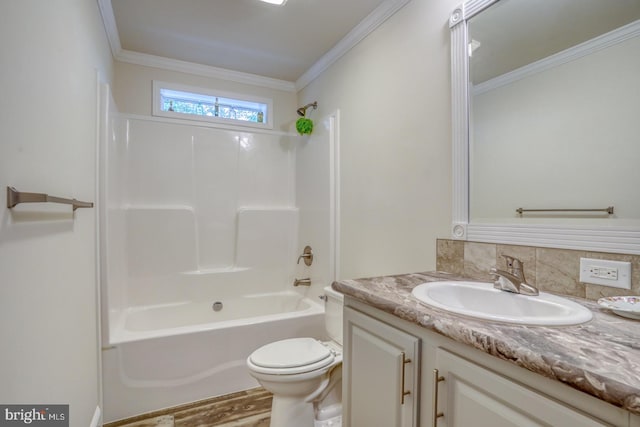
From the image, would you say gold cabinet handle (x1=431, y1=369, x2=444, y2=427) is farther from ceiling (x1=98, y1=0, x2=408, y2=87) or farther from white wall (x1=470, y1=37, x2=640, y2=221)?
ceiling (x1=98, y1=0, x2=408, y2=87)

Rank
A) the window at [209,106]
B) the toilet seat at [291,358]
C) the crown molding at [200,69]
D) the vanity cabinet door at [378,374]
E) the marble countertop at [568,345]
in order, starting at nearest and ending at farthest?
the marble countertop at [568,345], the vanity cabinet door at [378,374], the toilet seat at [291,358], the crown molding at [200,69], the window at [209,106]

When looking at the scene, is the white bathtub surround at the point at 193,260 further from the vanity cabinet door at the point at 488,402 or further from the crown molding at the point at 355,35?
the vanity cabinet door at the point at 488,402

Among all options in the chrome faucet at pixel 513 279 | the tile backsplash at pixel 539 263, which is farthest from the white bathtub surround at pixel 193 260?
the chrome faucet at pixel 513 279

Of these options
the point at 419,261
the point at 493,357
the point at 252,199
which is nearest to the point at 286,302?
the point at 252,199

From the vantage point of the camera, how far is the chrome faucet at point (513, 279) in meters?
1.10

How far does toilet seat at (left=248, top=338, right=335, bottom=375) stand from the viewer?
1568 millimetres

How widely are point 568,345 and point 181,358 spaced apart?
2057 millimetres

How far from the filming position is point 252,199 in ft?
10.3

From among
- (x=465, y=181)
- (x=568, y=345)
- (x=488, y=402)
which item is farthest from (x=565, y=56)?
(x=488, y=402)

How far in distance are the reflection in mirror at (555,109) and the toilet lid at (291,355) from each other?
3.49 ft

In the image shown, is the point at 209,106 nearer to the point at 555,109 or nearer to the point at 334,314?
the point at 334,314

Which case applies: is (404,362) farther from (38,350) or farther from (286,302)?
(286,302)

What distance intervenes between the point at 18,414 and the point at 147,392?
1275 mm

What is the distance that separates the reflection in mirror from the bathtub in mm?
1587
